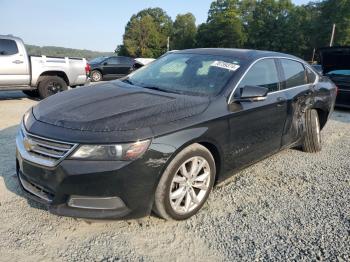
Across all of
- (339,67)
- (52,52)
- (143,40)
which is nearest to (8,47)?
(339,67)

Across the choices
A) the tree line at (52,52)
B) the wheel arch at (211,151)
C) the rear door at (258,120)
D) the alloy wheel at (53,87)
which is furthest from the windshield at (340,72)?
the tree line at (52,52)

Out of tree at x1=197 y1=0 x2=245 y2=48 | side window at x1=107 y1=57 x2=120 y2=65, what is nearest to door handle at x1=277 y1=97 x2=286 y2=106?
side window at x1=107 y1=57 x2=120 y2=65

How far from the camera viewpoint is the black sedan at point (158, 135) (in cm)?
279

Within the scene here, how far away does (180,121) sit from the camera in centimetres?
310

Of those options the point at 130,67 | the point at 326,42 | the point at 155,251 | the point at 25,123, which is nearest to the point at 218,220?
the point at 155,251

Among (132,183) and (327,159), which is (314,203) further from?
(132,183)

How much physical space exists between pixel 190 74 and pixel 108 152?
168cm

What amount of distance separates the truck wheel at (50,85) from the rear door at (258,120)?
717 centimetres

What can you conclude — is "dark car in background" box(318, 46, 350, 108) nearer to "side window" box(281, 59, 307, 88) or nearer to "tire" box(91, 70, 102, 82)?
"side window" box(281, 59, 307, 88)

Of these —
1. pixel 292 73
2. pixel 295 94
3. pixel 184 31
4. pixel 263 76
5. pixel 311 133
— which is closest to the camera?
pixel 263 76

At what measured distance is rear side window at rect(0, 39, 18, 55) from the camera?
30.2 ft

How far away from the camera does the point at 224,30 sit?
2500 inches

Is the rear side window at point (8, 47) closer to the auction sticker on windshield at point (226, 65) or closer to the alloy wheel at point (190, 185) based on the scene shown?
the auction sticker on windshield at point (226, 65)

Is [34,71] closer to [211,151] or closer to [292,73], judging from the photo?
[292,73]
